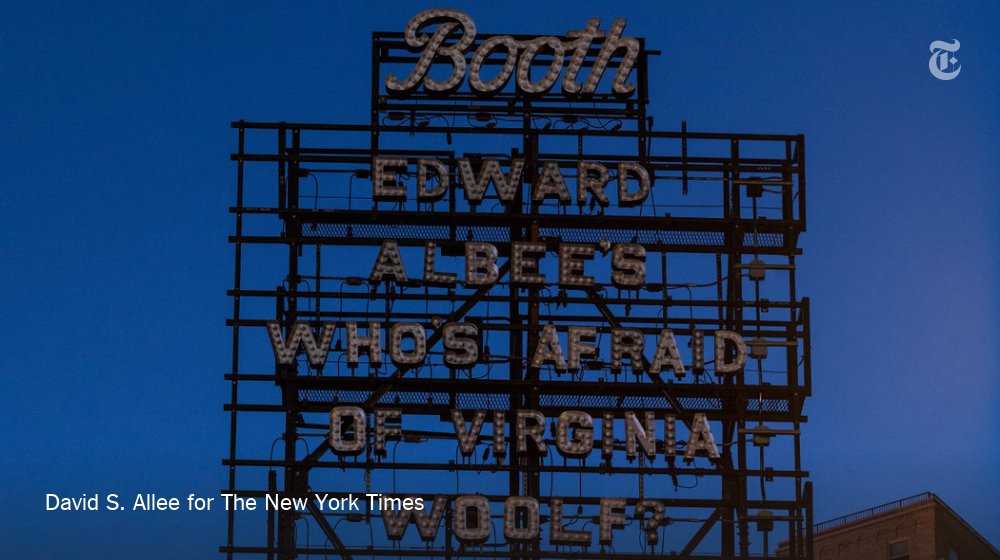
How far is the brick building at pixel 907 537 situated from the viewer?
61.9 meters

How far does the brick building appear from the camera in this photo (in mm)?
61938

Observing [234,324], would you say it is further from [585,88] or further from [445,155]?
[585,88]

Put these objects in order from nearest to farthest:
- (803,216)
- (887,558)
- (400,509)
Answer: (400,509) < (803,216) < (887,558)

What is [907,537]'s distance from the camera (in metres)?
62.7

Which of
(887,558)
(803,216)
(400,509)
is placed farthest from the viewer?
(887,558)

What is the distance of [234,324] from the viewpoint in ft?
128

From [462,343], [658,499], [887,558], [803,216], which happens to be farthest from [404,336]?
[887,558]

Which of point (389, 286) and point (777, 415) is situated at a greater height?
point (389, 286)

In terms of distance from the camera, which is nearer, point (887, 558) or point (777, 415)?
point (777, 415)

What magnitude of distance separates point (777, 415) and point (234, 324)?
1233cm

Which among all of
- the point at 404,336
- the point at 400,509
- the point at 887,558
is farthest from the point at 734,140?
the point at 887,558

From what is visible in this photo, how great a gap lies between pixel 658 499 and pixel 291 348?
8711 millimetres

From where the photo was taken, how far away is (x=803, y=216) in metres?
40.4

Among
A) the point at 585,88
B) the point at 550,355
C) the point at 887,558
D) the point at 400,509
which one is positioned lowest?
the point at 887,558
